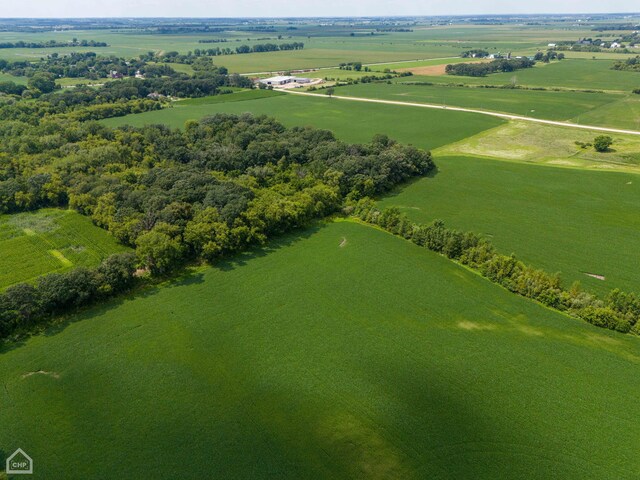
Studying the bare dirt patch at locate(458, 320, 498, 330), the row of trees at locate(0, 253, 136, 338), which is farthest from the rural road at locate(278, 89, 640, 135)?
the row of trees at locate(0, 253, 136, 338)

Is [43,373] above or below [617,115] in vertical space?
below

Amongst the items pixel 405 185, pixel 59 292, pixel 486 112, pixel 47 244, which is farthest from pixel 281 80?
pixel 59 292

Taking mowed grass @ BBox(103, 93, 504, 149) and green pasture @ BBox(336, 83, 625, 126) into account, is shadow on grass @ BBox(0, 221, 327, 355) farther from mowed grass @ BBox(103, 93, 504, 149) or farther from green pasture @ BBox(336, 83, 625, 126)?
green pasture @ BBox(336, 83, 625, 126)

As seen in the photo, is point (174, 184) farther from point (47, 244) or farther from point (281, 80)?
point (281, 80)

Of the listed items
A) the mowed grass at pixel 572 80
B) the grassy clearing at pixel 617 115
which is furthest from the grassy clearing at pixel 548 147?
the mowed grass at pixel 572 80

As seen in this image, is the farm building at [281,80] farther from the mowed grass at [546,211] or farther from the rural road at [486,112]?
the mowed grass at [546,211]

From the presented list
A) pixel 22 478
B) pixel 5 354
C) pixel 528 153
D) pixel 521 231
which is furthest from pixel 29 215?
pixel 528 153
